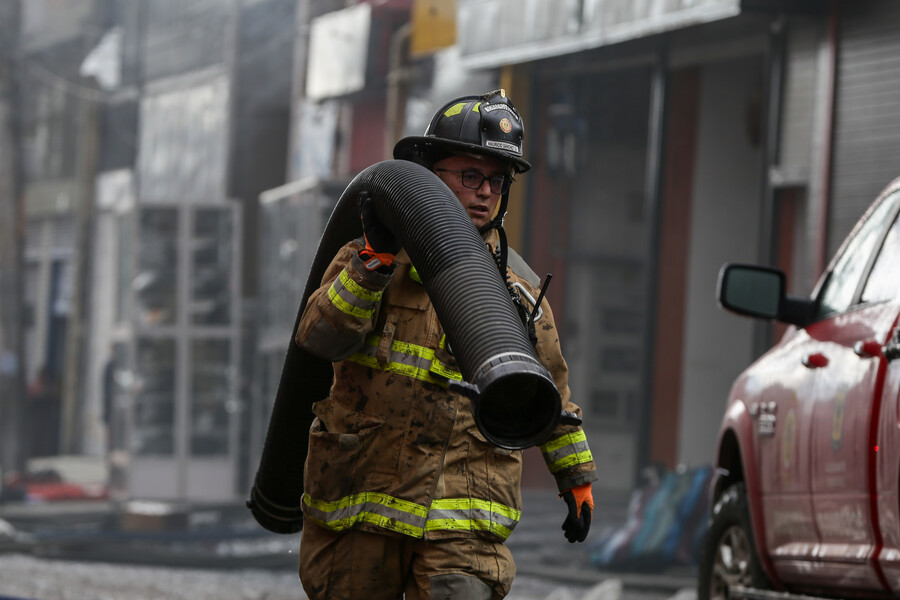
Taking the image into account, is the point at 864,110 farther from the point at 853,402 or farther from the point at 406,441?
the point at 406,441

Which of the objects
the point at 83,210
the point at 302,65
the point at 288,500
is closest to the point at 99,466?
the point at 83,210

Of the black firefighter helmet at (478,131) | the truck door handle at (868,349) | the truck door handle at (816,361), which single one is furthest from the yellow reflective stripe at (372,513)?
the truck door handle at (816,361)

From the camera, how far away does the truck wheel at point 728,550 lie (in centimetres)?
596

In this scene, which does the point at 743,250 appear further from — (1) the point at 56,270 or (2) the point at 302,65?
(1) the point at 56,270

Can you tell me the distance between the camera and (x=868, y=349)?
493 cm

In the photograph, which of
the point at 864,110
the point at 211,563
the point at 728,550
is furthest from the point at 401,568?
the point at 211,563

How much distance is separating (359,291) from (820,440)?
195cm

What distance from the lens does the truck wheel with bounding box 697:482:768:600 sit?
596cm

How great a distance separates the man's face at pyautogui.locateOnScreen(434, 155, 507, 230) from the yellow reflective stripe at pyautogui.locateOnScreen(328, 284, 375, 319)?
0.46 m

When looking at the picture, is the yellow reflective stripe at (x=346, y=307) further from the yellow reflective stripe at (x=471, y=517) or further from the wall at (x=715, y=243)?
the wall at (x=715, y=243)

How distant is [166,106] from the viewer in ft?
57.0

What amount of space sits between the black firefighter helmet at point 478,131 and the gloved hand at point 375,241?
0.28m

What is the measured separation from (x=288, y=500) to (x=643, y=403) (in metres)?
8.36

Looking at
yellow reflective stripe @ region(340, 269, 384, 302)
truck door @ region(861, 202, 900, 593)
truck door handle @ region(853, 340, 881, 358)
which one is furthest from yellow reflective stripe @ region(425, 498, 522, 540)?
truck door handle @ region(853, 340, 881, 358)
